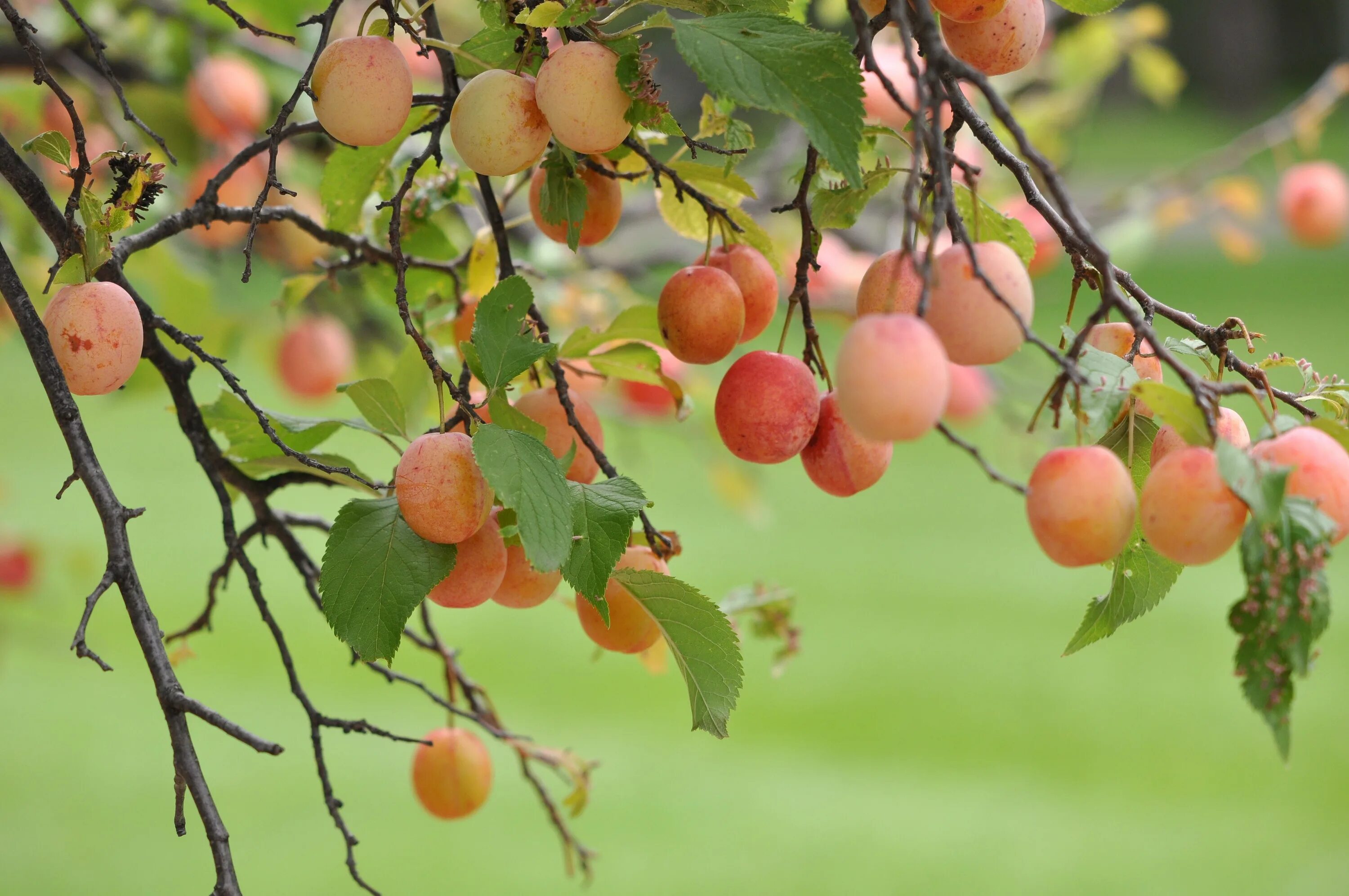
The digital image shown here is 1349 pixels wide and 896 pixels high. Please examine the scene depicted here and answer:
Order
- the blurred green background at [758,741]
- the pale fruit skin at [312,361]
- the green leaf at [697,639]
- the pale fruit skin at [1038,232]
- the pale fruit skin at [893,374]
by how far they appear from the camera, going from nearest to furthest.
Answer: the pale fruit skin at [893,374] < the green leaf at [697,639] < the pale fruit skin at [1038,232] < the pale fruit skin at [312,361] < the blurred green background at [758,741]

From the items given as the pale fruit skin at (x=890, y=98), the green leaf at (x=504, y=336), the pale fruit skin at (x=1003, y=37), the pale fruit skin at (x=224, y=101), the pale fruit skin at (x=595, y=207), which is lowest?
the green leaf at (x=504, y=336)

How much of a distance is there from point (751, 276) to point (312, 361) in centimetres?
46

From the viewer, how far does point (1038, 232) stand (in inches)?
24.2

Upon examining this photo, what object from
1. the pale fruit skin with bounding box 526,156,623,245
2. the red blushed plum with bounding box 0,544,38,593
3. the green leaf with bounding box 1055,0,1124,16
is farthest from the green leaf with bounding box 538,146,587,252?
the red blushed plum with bounding box 0,544,38,593

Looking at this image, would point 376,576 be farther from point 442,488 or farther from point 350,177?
point 350,177

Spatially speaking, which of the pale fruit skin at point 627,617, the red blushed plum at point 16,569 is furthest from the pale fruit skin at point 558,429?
the red blushed plum at point 16,569

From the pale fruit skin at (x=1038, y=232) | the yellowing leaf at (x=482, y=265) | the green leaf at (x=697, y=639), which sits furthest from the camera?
the pale fruit skin at (x=1038, y=232)

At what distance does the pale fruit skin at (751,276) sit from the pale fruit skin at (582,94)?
2.8 inches

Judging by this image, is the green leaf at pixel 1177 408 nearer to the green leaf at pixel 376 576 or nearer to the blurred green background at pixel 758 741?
the green leaf at pixel 376 576

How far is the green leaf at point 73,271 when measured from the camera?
25cm

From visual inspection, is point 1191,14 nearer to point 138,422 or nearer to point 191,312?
point 138,422

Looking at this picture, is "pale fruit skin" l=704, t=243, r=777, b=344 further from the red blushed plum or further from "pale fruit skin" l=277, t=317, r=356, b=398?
the red blushed plum

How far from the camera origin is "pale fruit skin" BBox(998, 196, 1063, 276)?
1.89 ft

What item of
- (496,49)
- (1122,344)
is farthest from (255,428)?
(1122,344)
